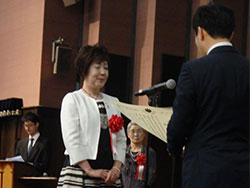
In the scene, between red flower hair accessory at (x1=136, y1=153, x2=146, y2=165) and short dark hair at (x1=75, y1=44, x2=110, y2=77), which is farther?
red flower hair accessory at (x1=136, y1=153, x2=146, y2=165)

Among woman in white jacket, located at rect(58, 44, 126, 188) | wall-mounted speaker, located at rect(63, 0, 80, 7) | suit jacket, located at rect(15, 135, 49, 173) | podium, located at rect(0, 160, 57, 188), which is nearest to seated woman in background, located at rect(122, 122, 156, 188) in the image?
podium, located at rect(0, 160, 57, 188)

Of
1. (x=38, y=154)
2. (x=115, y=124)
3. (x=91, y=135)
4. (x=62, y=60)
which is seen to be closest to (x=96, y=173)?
(x=91, y=135)

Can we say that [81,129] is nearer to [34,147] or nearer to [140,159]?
[140,159]

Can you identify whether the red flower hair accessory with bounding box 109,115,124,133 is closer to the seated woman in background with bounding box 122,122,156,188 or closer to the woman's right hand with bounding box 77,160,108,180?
the woman's right hand with bounding box 77,160,108,180

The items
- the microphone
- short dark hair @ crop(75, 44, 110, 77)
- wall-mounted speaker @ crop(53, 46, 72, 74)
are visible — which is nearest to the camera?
the microphone

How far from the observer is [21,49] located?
32.1 feet

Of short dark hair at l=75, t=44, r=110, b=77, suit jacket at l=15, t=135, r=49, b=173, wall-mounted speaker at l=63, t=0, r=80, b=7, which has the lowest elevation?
suit jacket at l=15, t=135, r=49, b=173

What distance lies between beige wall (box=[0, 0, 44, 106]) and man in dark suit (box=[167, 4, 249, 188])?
6.64m

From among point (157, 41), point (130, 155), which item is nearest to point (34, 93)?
point (157, 41)

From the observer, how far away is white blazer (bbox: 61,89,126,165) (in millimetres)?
3483

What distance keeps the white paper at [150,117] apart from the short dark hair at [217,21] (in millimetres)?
579

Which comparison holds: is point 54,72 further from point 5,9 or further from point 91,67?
point 91,67

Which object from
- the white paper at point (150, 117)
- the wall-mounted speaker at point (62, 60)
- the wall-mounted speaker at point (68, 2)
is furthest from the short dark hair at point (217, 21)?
the wall-mounted speaker at point (68, 2)

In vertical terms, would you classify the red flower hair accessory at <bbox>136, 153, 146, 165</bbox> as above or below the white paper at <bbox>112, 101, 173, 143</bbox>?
below
